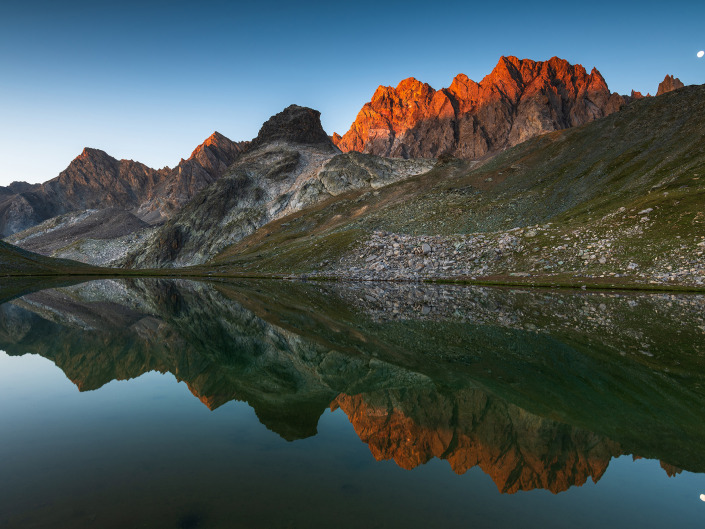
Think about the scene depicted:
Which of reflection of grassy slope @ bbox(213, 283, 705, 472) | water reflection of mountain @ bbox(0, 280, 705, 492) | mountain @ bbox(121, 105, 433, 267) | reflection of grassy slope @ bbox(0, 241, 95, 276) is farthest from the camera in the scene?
mountain @ bbox(121, 105, 433, 267)

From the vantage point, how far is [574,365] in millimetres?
19781

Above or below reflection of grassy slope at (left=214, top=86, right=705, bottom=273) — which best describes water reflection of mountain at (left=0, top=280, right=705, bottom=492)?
below

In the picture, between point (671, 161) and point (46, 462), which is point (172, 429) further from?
point (671, 161)

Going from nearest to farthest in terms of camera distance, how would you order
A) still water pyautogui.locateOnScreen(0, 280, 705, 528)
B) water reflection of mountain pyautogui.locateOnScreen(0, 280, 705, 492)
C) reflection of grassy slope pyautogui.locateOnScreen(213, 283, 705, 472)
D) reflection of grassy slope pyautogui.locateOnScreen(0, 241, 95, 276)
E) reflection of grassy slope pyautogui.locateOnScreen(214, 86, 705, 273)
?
still water pyautogui.locateOnScreen(0, 280, 705, 528), water reflection of mountain pyautogui.locateOnScreen(0, 280, 705, 492), reflection of grassy slope pyautogui.locateOnScreen(213, 283, 705, 472), reflection of grassy slope pyautogui.locateOnScreen(214, 86, 705, 273), reflection of grassy slope pyautogui.locateOnScreen(0, 241, 95, 276)

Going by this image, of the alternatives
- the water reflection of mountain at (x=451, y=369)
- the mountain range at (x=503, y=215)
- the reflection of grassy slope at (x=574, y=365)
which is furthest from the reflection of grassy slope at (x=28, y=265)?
the reflection of grassy slope at (x=574, y=365)

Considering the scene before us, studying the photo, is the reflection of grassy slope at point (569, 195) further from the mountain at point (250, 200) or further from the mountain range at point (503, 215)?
the mountain at point (250, 200)

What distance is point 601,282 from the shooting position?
177 feet

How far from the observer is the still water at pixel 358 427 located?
8867 millimetres

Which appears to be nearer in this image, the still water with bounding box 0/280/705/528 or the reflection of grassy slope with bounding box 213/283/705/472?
the still water with bounding box 0/280/705/528

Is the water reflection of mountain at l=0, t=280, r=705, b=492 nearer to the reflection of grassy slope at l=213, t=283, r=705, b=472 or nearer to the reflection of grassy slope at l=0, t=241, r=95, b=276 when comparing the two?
the reflection of grassy slope at l=213, t=283, r=705, b=472

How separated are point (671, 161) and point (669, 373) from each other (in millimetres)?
86447

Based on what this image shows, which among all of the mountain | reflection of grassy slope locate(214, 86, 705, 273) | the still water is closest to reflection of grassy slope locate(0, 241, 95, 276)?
the mountain

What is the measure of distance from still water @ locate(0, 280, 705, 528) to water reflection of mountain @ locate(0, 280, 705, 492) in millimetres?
110

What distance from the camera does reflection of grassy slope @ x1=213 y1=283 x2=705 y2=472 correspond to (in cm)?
1322
